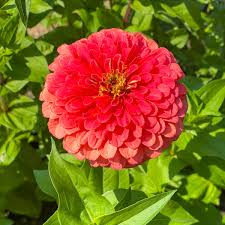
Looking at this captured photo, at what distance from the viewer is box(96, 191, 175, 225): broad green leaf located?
0.92 metres

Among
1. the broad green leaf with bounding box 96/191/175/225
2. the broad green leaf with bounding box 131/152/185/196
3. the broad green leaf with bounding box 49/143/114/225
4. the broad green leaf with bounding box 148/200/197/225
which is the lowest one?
the broad green leaf with bounding box 131/152/185/196

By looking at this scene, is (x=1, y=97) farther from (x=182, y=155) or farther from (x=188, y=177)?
(x=188, y=177)

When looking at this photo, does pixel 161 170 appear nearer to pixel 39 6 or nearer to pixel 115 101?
pixel 115 101

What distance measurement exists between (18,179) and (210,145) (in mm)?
775

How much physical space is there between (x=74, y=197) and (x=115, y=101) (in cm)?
21

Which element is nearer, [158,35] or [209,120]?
[209,120]

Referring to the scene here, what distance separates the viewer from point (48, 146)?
2.02 m

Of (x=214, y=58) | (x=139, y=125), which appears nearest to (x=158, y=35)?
(x=214, y=58)

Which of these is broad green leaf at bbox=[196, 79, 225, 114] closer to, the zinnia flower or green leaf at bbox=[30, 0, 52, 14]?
the zinnia flower

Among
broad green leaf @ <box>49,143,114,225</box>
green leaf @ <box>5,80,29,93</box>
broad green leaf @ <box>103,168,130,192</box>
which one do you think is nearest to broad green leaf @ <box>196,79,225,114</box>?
broad green leaf @ <box>103,168,130,192</box>

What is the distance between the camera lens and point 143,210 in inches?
36.7

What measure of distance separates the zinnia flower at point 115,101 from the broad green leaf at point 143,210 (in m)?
0.13

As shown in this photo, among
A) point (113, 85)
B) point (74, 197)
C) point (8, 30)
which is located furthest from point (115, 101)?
point (8, 30)

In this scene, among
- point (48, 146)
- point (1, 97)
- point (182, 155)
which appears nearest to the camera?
point (182, 155)
